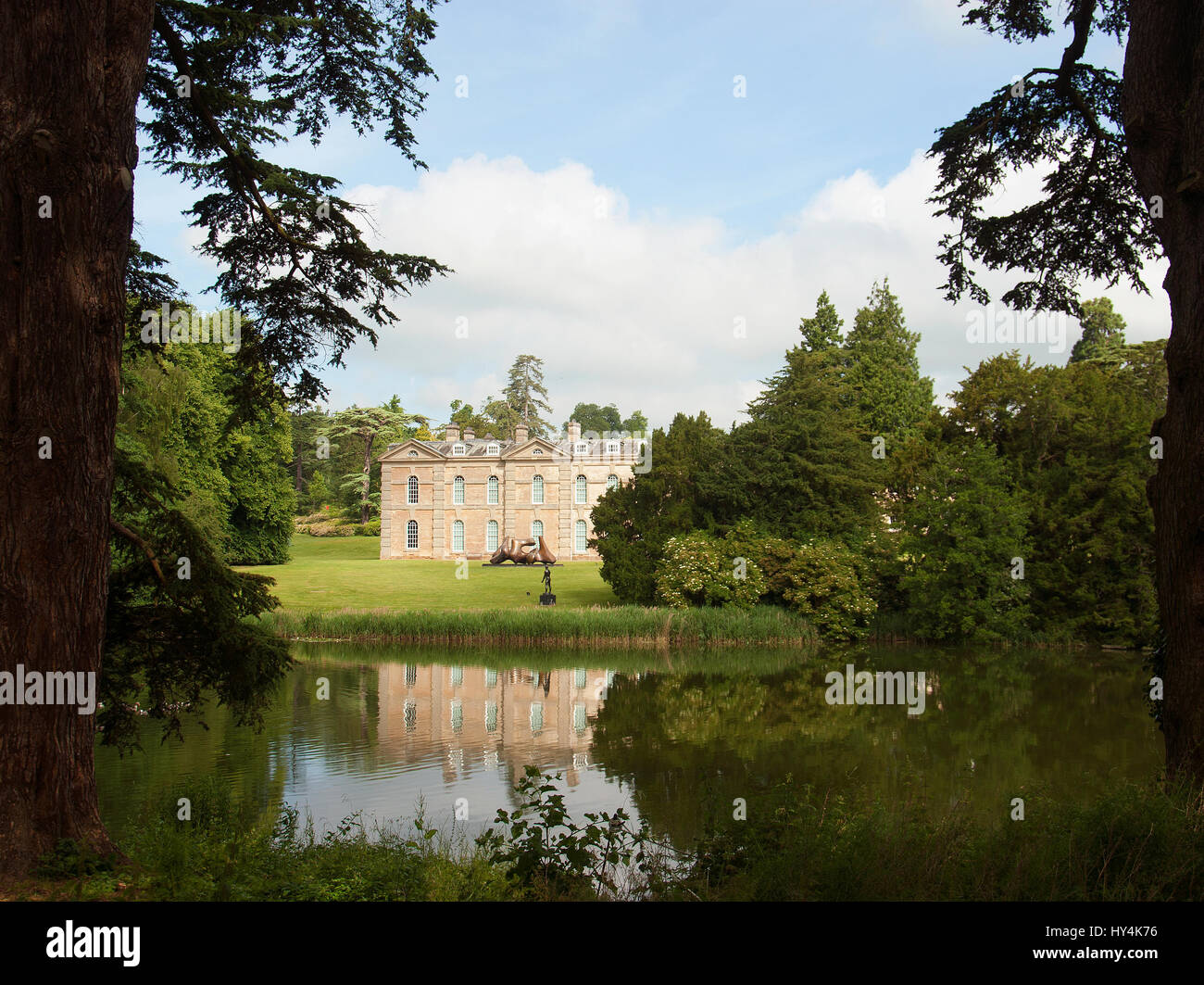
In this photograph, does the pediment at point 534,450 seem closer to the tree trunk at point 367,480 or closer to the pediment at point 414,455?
the pediment at point 414,455

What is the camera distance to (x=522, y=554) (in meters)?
46.2

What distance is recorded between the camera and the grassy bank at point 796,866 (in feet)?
14.1

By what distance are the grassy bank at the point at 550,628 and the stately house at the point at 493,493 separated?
2403 centimetres

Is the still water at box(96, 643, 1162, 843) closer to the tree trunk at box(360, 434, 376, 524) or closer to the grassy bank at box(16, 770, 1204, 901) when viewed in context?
the grassy bank at box(16, 770, 1204, 901)

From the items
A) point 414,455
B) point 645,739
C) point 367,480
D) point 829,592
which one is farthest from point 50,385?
point 367,480

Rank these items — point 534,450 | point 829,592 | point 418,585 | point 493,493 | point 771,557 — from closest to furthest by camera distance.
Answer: point 829,592 < point 771,557 < point 418,585 < point 534,450 < point 493,493

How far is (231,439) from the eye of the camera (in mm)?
38031

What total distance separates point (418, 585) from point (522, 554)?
33.8 ft

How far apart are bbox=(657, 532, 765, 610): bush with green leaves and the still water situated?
13.3 feet

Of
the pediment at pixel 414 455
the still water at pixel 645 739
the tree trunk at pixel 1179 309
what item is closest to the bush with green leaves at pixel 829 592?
the still water at pixel 645 739

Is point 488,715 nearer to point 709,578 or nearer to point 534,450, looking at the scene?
point 709,578

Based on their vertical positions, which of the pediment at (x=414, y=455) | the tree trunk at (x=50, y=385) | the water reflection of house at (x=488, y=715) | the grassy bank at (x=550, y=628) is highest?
the pediment at (x=414, y=455)

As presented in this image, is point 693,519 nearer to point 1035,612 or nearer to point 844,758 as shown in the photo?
point 1035,612
